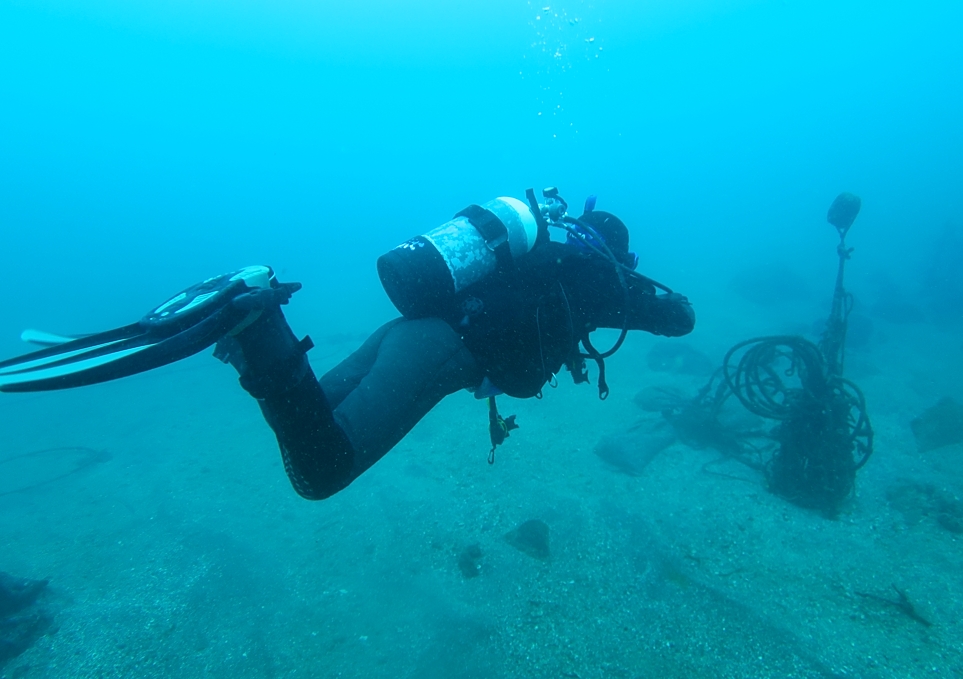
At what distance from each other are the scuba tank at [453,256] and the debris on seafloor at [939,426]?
11246 millimetres

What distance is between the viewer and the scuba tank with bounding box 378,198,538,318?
3271 millimetres

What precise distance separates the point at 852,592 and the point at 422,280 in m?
6.86

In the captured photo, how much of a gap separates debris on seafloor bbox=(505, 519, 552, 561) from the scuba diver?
11.6 feet

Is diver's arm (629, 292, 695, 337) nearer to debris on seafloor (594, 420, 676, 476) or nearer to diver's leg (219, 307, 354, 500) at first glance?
diver's leg (219, 307, 354, 500)

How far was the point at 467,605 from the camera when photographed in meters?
6.53

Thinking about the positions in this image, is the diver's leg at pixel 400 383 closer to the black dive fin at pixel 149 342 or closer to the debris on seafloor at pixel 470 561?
the black dive fin at pixel 149 342

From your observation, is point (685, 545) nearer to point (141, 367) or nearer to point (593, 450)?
point (593, 450)

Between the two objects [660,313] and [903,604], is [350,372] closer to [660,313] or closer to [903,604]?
[660,313]

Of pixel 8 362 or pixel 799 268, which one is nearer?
pixel 8 362

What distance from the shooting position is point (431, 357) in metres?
3.18

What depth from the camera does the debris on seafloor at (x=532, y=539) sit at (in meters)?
7.14

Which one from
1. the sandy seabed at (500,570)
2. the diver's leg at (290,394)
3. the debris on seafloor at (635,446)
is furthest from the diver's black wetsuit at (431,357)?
the debris on seafloor at (635,446)

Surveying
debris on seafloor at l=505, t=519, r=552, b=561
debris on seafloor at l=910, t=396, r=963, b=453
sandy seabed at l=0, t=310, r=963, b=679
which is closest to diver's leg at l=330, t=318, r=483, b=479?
sandy seabed at l=0, t=310, r=963, b=679

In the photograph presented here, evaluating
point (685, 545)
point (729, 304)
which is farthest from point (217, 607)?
point (729, 304)
